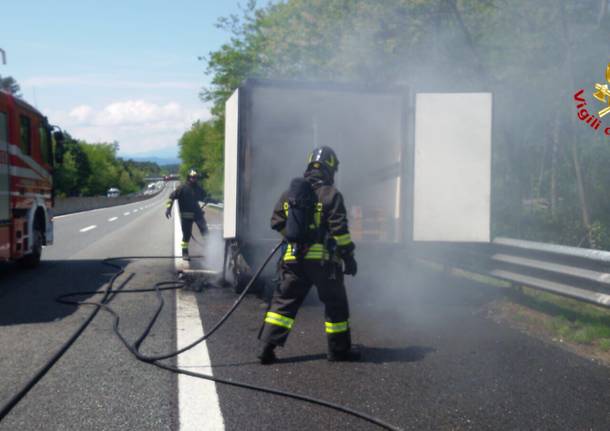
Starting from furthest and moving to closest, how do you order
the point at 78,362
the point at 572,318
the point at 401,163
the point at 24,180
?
1. the point at 24,180
2. the point at 401,163
3. the point at 572,318
4. the point at 78,362

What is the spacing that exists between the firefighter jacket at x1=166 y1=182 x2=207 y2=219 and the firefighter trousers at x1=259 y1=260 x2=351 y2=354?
661cm

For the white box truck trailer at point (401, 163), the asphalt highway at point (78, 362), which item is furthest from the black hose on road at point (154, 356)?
the white box truck trailer at point (401, 163)

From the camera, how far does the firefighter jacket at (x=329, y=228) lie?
4984mm

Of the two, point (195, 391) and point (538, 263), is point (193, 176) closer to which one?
point (538, 263)

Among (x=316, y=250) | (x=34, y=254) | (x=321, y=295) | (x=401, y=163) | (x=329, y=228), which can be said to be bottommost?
(x=34, y=254)

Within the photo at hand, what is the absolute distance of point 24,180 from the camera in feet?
31.6

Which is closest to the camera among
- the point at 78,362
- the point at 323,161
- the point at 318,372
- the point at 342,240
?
the point at 318,372

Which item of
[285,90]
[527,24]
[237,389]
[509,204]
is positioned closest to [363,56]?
[527,24]

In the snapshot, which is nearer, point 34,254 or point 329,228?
point 329,228

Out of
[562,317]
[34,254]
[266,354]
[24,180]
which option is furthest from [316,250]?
[34,254]

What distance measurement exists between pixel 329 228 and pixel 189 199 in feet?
22.4

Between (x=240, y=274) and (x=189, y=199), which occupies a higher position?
(x=189, y=199)

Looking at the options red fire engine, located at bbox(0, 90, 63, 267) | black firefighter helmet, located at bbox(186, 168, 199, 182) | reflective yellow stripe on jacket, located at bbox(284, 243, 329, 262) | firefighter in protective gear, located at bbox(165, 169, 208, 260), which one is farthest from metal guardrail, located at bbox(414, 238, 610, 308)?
red fire engine, located at bbox(0, 90, 63, 267)

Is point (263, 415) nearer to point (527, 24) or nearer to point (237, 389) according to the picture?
point (237, 389)
